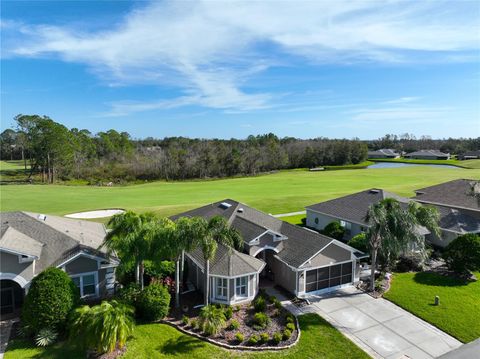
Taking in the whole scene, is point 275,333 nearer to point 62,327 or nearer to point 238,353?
point 238,353

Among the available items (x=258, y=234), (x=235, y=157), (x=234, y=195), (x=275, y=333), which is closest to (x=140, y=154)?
(x=235, y=157)

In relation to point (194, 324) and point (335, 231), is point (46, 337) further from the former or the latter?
point (335, 231)

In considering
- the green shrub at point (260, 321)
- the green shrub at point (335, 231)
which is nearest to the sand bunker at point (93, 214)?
the green shrub at point (335, 231)

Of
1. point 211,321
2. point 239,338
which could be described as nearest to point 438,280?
point 239,338

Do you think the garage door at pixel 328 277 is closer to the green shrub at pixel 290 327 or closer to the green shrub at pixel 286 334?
the green shrub at pixel 290 327

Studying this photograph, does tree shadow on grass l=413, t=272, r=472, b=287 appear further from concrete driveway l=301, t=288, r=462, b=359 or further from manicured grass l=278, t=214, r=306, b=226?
manicured grass l=278, t=214, r=306, b=226

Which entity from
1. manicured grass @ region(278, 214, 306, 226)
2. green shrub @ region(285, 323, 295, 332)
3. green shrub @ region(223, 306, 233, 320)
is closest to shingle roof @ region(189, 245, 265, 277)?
green shrub @ region(223, 306, 233, 320)
